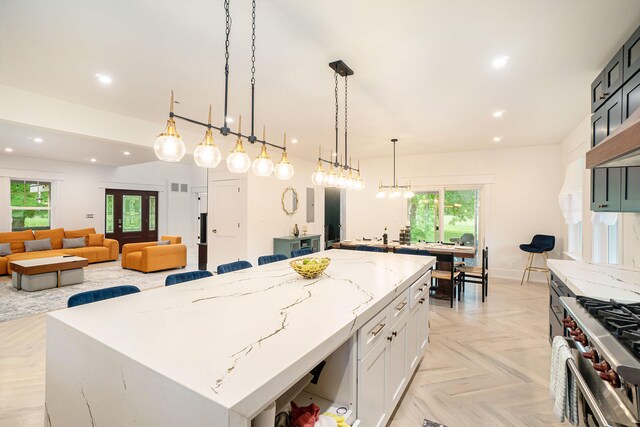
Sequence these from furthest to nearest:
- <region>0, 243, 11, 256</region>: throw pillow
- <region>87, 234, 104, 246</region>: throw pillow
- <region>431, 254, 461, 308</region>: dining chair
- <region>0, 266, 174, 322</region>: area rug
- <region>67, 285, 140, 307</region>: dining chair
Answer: <region>87, 234, 104, 246</region>: throw pillow
<region>0, 243, 11, 256</region>: throw pillow
<region>431, 254, 461, 308</region>: dining chair
<region>0, 266, 174, 322</region>: area rug
<region>67, 285, 140, 307</region>: dining chair

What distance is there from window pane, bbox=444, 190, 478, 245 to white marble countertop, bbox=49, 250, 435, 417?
505 cm

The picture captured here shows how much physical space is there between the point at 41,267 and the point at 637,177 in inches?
303

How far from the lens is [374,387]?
1603 millimetres

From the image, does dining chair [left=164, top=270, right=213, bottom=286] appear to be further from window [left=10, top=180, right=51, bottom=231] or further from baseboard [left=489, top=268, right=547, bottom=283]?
window [left=10, top=180, right=51, bottom=231]

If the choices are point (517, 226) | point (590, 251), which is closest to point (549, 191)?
point (517, 226)

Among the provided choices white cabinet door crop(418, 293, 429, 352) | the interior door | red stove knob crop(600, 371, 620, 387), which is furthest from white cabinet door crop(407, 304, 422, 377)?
the interior door

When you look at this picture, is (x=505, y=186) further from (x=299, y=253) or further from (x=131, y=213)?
(x=131, y=213)

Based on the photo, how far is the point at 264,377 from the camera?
2.85ft

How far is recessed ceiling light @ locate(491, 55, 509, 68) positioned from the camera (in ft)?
8.29

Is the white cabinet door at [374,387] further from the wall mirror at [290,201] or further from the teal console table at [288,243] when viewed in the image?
the wall mirror at [290,201]

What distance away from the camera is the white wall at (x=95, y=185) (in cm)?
730

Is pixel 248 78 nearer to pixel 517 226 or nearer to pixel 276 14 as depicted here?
pixel 276 14

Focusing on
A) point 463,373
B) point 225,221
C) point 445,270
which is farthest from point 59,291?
point 445,270

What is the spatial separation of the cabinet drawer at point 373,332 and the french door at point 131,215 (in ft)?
33.0
